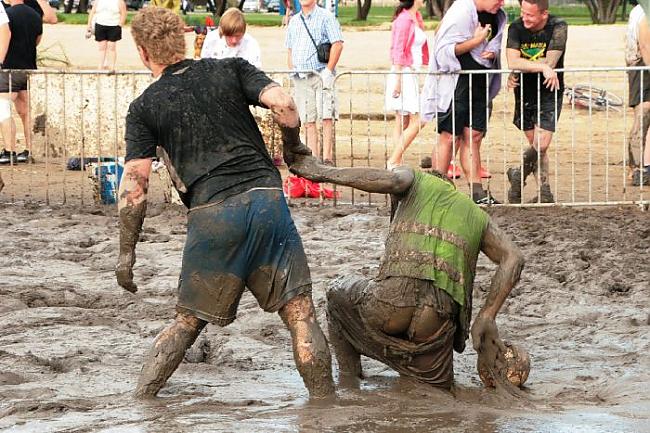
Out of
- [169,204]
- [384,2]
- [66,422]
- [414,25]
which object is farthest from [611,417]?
[384,2]

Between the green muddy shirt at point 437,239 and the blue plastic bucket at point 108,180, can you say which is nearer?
the green muddy shirt at point 437,239

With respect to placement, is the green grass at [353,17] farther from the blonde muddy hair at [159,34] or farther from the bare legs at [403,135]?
the blonde muddy hair at [159,34]

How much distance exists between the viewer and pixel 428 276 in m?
5.98

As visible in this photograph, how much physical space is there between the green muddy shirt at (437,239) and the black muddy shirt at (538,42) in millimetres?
5370

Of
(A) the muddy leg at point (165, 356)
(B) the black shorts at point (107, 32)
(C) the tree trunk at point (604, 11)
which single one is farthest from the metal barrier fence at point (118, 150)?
(C) the tree trunk at point (604, 11)

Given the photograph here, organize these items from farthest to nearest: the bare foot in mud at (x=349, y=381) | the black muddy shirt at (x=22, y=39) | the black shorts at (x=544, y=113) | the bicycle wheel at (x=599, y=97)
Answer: the bicycle wheel at (x=599, y=97) → the black muddy shirt at (x=22, y=39) → the black shorts at (x=544, y=113) → the bare foot in mud at (x=349, y=381)

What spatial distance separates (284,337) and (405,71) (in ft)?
17.6

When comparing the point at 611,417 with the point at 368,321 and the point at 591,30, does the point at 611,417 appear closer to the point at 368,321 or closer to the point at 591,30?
the point at 368,321

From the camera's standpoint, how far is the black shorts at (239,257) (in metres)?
5.88

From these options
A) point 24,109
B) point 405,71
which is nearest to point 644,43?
point 405,71

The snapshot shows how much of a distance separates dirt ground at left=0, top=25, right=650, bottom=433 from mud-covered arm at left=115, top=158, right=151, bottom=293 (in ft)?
2.02

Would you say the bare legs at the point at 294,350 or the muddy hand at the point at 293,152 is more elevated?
the muddy hand at the point at 293,152

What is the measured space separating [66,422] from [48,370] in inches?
43.7

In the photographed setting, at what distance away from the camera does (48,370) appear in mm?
6586
